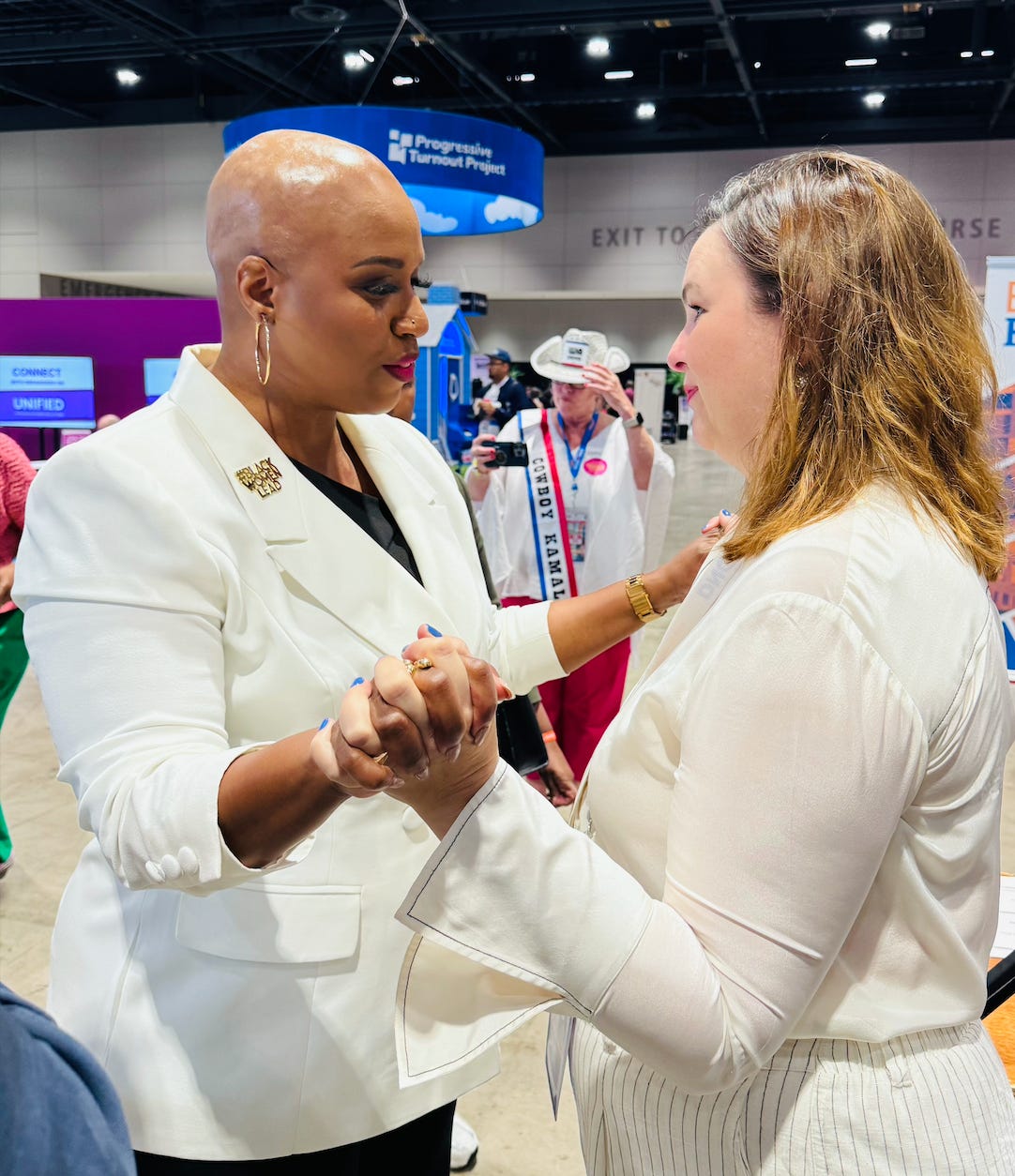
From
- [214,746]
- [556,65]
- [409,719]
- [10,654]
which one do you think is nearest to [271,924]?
[214,746]

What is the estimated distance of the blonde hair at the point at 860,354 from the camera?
997 millimetres

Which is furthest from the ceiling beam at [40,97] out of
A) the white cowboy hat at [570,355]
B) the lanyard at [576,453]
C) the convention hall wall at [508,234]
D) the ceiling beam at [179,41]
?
the lanyard at [576,453]

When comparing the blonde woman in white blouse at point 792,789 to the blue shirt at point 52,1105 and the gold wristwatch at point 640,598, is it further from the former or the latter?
the gold wristwatch at point 640,598

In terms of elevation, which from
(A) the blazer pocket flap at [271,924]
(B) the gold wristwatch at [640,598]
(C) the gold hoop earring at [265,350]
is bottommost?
(A) the blazer pocket flap at [271,924]

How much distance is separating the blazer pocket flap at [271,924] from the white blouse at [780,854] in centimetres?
26

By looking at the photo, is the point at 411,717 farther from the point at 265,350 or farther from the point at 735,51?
the point at 735,51

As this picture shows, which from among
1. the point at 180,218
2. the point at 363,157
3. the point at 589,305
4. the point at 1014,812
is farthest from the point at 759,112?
the point at 363,157

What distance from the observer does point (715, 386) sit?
1.11 m

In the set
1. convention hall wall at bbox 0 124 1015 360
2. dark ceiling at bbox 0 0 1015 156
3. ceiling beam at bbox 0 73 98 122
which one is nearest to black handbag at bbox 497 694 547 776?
dark ceiling at bbox 0 0 1015 156

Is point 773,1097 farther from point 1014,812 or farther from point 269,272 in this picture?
point 1014,812

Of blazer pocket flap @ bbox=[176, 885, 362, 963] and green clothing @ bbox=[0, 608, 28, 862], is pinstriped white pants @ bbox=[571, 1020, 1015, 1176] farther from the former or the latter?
green clothing @ bbox=[0, 608, 28, 862]

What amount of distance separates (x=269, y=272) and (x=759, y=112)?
53.4ft

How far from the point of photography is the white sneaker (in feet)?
7.98

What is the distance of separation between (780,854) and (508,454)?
3.88 meters
